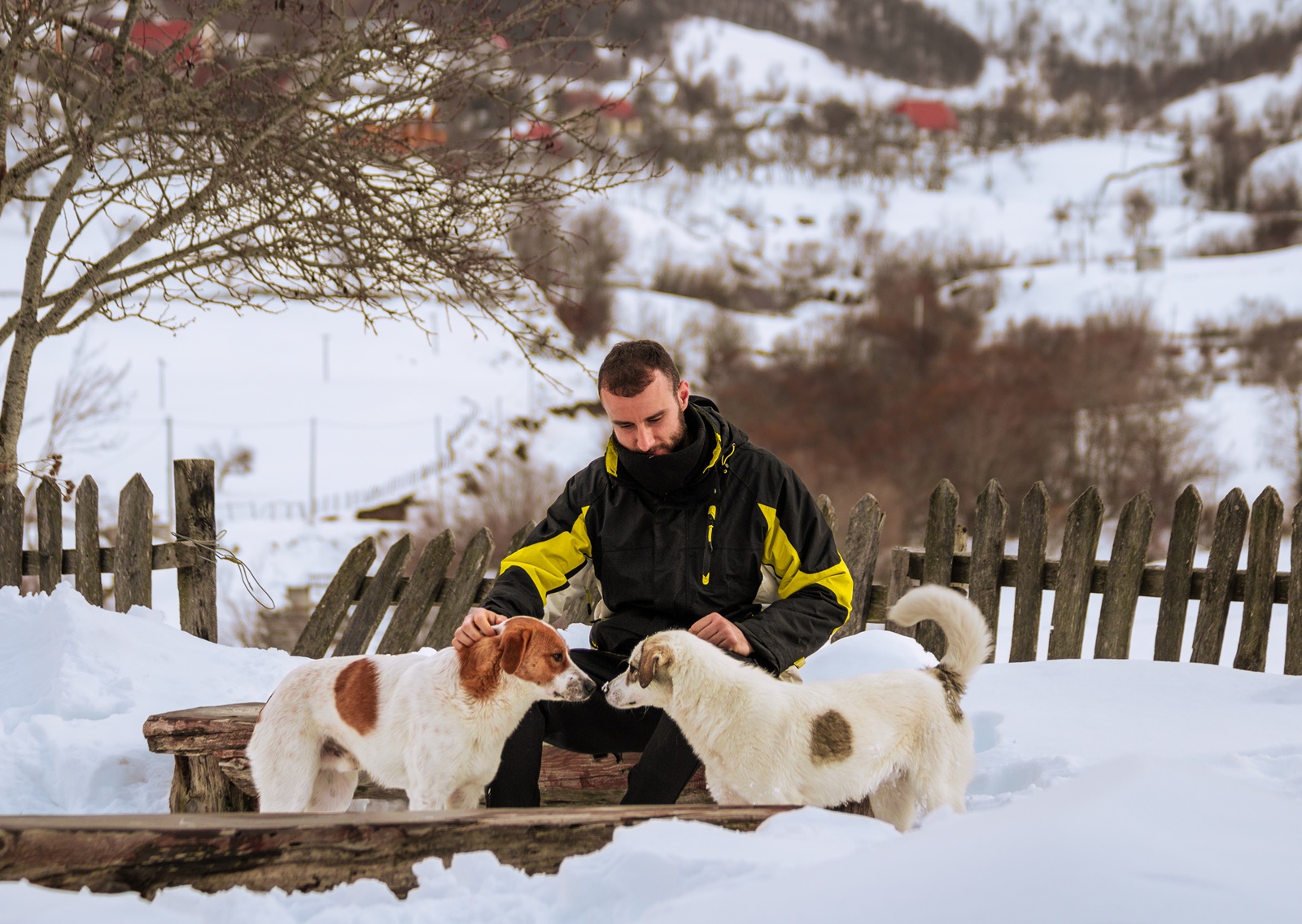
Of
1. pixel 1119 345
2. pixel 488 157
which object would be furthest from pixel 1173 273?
pixel 488 157

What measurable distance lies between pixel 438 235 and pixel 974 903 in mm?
5314

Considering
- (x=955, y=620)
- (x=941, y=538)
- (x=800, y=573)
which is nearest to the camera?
(x=955, y=620)

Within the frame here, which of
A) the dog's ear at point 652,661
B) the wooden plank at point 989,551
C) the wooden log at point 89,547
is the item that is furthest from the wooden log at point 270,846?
the wooden log at point 89,547

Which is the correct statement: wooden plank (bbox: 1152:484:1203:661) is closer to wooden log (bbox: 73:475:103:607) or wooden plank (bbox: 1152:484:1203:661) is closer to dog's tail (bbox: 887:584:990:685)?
dog's tail (bbox: 887:584:990:685)

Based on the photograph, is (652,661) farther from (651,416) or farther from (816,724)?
(651,416)

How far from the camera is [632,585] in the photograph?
3.57 metres

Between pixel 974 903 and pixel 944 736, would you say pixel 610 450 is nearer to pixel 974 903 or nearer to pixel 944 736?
pixel 944 736

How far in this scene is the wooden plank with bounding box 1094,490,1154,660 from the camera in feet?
18.9

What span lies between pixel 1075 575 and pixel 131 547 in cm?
634

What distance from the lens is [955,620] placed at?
312 centimetres

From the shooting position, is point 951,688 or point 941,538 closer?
point 951,688

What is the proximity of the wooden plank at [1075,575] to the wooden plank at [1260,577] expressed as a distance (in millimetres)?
840

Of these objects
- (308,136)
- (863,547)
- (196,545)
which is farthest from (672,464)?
(196,545)

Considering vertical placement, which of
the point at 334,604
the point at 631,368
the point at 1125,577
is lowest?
the point at 334,604
